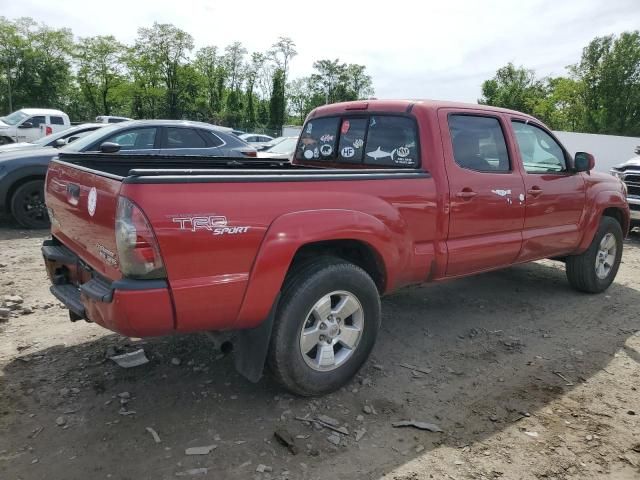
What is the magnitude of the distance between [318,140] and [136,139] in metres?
4.14

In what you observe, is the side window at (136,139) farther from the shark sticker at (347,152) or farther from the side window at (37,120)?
the side window at (37,120)

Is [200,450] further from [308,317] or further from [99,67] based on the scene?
[99,67]

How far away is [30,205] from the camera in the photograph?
24.1 feet

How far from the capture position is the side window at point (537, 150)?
4.43 m

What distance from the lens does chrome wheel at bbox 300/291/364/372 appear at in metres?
3.02

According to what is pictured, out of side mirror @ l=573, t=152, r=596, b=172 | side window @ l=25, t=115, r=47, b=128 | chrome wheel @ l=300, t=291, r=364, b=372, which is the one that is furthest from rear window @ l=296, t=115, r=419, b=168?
side window @ l=25, t=115, r=47, b=128

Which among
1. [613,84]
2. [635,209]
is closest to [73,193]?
[635,209]

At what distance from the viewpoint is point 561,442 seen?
282 cm

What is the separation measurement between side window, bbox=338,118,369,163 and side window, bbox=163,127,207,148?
429cm

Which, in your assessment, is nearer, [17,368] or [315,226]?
[315,226]

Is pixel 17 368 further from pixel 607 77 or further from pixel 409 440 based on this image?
pixel 607 77

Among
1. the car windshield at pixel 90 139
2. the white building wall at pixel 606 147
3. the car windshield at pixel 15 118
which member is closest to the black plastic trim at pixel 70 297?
the car windshield at pixel 90 139

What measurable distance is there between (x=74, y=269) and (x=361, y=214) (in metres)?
1.81

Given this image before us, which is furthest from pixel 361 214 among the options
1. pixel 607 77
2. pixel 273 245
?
pixel 607 77
